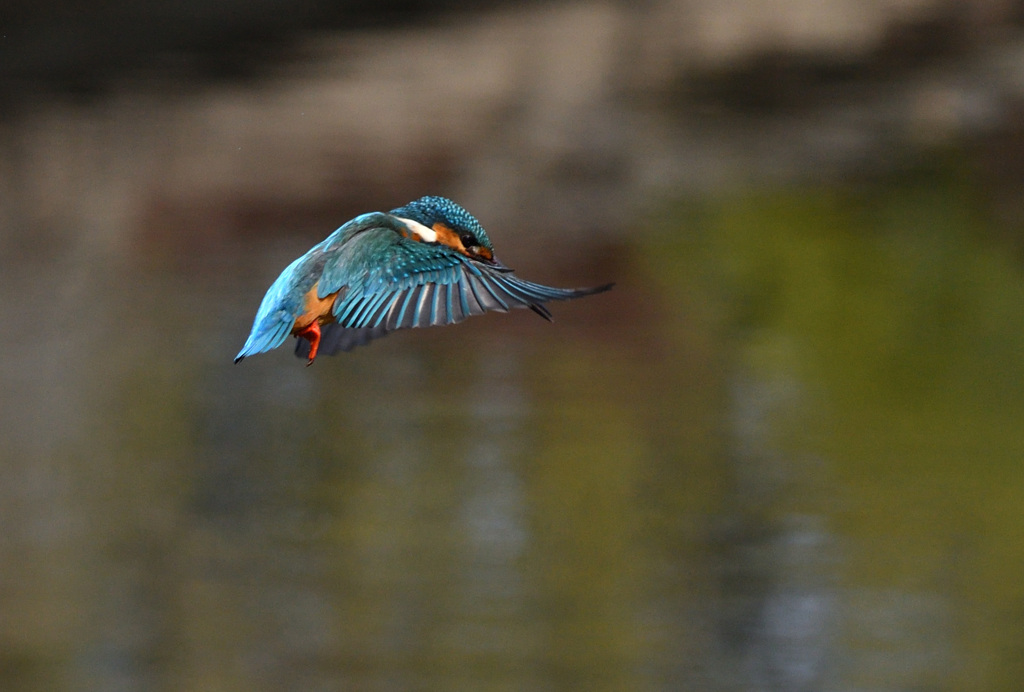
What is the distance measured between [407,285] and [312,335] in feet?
0.47

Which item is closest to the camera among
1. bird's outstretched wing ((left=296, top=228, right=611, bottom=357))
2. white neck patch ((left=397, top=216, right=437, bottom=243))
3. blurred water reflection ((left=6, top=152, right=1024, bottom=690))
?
bird's outstretched wing ((left=296, top=228, right=611, bottom=357))

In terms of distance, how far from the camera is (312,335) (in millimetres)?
1596

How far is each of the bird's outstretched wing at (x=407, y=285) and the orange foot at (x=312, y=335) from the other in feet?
0.09

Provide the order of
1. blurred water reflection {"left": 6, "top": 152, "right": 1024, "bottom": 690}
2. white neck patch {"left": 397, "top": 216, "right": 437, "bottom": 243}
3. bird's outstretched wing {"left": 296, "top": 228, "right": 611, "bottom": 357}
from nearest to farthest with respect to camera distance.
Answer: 1. bird's outstretched wing {"left": 296, "top": 228, "right": 611, "bottom": 357}
2. white neck patch {"left": 397, "top": 216, "right": 437, "bottom": 243}
3. blurred water reflection {"left": 6, "top": 152, "right": 1024, "bottom": 690}

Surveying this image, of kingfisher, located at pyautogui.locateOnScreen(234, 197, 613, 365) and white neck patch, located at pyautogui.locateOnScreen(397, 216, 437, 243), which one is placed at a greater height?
white neck patch, located at pyautogui.locateOnScreen(397, 216, 437, 243)

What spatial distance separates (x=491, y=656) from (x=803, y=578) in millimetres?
773

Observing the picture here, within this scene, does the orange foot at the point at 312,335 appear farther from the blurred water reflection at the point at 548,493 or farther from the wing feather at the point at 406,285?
the blurred water reflection at the point at 548,493

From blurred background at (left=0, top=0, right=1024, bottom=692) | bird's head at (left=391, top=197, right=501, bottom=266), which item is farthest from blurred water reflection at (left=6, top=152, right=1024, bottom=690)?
bird's head at (left=391, top=197, right=501, bottom=266)

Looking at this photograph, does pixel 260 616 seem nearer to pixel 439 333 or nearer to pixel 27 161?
pixel 439 333

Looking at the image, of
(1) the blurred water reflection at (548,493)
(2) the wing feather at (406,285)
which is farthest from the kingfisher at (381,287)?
(1) the blurred water reflection at (548,493)

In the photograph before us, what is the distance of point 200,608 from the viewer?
10.9 ft

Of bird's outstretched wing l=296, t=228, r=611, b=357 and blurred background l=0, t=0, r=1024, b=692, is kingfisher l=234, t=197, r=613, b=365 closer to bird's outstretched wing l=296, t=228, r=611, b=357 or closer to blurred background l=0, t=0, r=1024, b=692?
bird's outstretched wing l=296, t=228, r=611, b=357

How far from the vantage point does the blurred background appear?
321 cm

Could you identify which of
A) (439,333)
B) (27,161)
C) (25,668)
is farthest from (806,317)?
(27,161)
